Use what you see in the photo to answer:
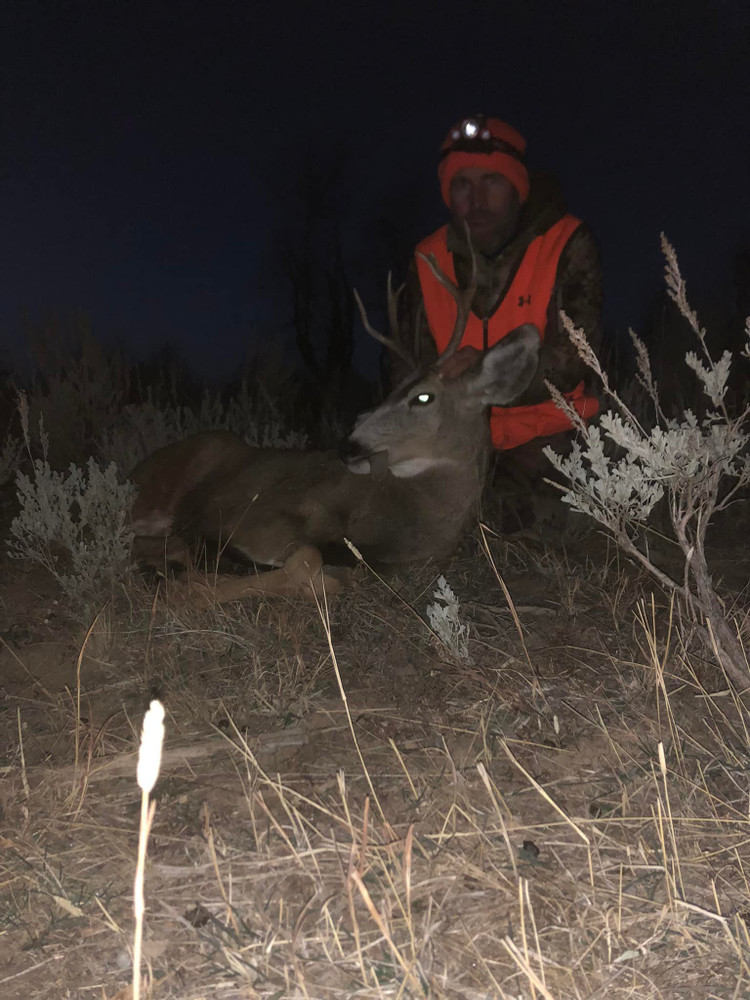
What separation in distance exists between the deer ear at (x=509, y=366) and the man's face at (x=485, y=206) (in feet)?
5.10

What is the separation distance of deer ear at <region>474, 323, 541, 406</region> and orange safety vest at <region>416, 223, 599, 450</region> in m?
0.86

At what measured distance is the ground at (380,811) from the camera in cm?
169

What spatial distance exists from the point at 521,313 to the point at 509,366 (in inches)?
46.0

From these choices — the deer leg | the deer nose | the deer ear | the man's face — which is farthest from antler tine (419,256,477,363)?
the man's face

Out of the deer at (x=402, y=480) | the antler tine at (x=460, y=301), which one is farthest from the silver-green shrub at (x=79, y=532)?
the antler tine at (x=460, y=301)

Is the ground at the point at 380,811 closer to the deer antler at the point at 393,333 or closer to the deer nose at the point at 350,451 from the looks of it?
the deer nose at the point at 350,451

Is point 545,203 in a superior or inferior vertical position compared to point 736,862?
superior

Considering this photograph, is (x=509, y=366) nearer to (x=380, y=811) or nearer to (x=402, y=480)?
(x=402, y=480)

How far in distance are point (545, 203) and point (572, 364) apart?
3.57 feet

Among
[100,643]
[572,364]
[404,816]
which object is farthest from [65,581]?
[572,364]

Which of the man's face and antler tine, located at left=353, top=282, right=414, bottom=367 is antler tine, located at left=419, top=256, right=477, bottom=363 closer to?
antler tine, located at left=353, top=282, right=414, bottom=367

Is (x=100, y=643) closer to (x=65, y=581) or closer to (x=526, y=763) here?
(x=65, y=581)

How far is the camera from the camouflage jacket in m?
5.44

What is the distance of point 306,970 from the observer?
168 cm
